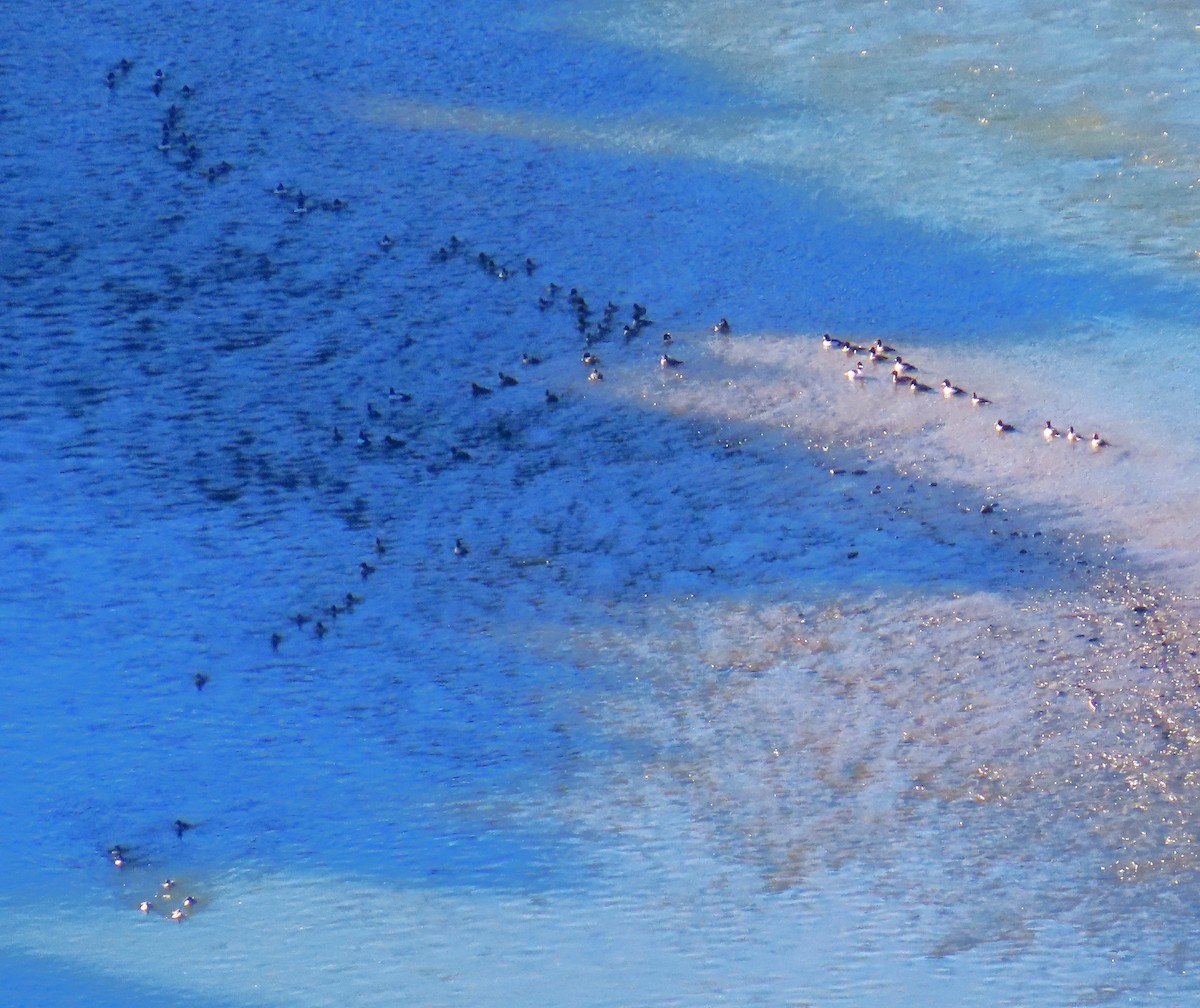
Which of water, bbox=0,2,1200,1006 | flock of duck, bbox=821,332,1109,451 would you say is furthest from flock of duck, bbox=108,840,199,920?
flock of duck, bbox=821,332,1109,451

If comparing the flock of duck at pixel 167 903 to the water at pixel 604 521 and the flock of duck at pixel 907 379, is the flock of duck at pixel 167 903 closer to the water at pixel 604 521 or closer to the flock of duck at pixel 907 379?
the water at pixel 604 521

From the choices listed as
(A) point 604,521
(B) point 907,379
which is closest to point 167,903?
(A) point 604,521

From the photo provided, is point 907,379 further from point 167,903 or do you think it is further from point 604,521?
point 167,903

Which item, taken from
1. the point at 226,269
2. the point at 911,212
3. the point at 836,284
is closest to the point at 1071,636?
the point at 836,284

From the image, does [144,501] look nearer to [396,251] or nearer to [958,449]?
[396,251]

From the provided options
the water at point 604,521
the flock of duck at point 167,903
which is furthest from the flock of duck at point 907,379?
the flock of duck at point 167,903
